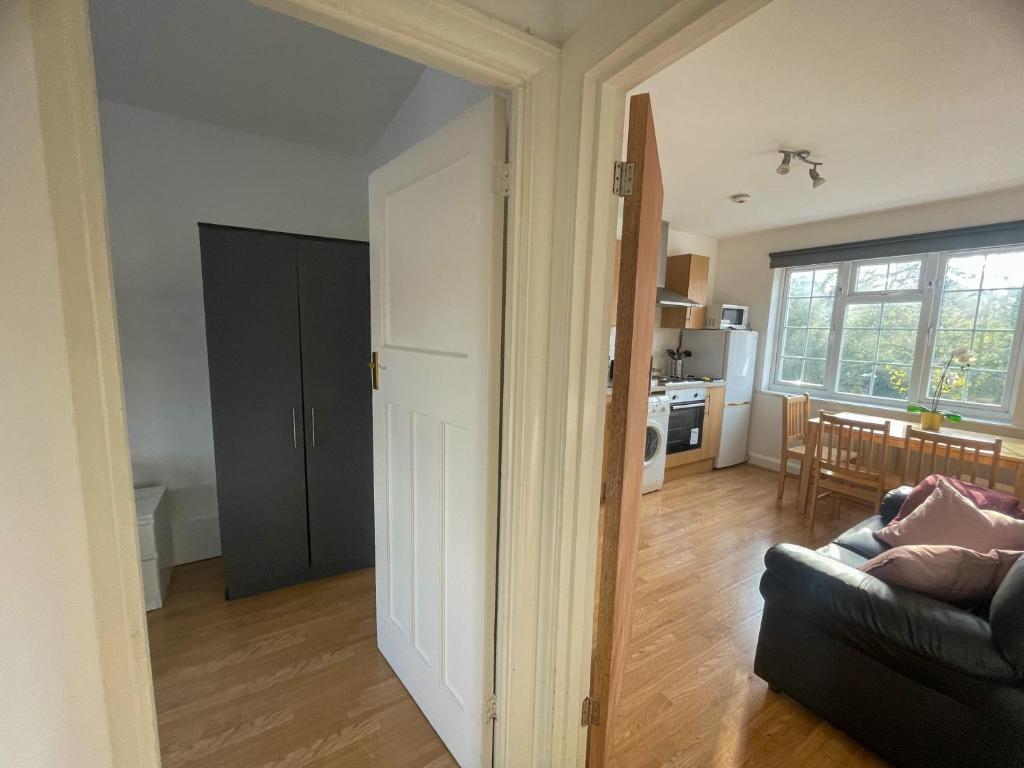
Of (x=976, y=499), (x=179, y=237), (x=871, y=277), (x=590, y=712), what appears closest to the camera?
(x=590, y=712)

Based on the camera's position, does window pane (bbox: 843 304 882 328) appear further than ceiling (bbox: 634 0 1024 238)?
Yes

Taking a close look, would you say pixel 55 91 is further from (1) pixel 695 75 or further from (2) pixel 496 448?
(1) pixel 695 75

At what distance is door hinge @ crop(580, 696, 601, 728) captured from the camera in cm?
119

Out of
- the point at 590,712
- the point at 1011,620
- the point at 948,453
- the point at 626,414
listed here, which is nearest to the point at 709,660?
the point at 590,712

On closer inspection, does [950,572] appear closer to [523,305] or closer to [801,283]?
[523,305]

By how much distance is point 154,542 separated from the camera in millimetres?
1952

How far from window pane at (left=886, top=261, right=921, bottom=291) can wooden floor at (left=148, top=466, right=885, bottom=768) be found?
2838 mm

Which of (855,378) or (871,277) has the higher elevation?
(871,277)

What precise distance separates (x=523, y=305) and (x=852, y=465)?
3252 millimetres

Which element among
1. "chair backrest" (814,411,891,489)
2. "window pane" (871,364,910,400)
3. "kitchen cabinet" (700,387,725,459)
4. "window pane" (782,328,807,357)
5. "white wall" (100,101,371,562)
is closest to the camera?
"white wall" (100,101,371,562)

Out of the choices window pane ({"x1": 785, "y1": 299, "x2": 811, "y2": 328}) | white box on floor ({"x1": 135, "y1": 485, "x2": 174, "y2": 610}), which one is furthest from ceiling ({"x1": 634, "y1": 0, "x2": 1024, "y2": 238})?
white box on floor ({"x1": 135, "y1": 485, "x2": 174, "y2": 610})

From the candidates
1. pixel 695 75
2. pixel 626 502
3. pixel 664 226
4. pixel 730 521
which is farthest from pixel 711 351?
pixel 626 502

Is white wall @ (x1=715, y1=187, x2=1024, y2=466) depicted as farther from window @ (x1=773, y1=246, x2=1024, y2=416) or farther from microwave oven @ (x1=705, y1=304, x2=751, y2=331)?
window @ (x1=773, y1=246, x2=1024, y2=416)

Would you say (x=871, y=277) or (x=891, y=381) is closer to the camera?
(x=891, y=381)
